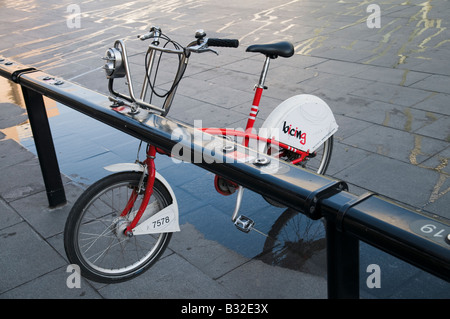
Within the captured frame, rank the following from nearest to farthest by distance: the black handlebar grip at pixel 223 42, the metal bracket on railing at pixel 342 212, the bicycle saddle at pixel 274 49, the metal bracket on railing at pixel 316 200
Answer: the metal bracket on railing at pixel 342 212, the metal bracket on railing at pixel 316 200, the black handlebar grip at pixel 223 42, the bicycle saddle at pixel 274 49

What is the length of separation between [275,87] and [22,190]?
403cm

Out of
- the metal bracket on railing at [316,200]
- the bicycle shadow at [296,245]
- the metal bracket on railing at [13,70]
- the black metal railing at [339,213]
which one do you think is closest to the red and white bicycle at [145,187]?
the bicycle shadow at [296,245]

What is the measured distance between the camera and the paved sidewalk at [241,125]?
3.64m

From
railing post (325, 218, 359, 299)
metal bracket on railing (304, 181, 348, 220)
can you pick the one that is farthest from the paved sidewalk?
metal bracket on railing (304, 181, 348, 220)

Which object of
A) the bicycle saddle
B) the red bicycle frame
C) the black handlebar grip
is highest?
the black handlebar grip

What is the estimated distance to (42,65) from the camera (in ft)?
33.5

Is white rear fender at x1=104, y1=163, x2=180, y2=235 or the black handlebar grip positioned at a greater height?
the black handlebar grip

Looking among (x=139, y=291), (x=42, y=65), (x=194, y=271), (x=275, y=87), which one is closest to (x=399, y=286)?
(x=194, y=271)

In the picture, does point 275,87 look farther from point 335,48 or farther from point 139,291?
point 139,291

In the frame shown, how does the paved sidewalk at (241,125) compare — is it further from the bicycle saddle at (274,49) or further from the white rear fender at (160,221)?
the bicycle saddle at (274,49)

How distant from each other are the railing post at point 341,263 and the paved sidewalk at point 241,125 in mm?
1627

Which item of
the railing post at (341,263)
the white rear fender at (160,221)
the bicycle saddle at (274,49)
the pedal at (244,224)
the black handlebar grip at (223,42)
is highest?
the black handlebar grip at (223,42)

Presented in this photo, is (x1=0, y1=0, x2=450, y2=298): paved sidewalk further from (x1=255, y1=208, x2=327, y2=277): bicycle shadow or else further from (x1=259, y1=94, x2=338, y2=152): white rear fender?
(x1=259, y1=94, x2=338, y2=152): white rear fender

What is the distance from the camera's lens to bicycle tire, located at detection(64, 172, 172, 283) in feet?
10.8
